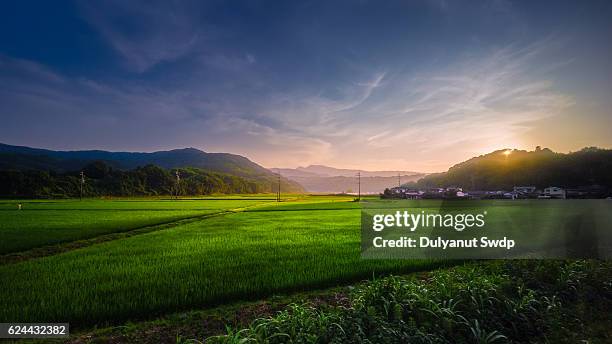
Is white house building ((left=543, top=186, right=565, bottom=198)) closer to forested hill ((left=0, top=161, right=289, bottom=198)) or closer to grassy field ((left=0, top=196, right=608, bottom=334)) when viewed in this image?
grassy field ((left=0, top=196, right=608, bottom=334))

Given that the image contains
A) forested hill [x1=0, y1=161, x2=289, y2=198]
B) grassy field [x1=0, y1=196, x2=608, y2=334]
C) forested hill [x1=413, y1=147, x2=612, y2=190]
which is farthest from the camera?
forested hill [x1=0, y1=161, x2=289, y2=198]

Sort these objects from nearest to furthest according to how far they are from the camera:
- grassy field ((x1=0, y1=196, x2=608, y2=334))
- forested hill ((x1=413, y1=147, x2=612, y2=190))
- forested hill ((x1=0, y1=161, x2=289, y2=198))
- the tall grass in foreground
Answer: the tall grass in foreground, grassy field ((x1=0, y1=196, x2=608, y2=334)), forested hill ((x1=413, y1=147, x2=612, y2=190)), forested hill ((x1=0, y1=161, x2=289, y2=198))

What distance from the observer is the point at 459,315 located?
5863mm

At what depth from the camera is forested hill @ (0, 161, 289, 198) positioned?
91.0m

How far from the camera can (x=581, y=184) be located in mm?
61938

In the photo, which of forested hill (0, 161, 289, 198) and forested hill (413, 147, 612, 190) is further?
forested hill (0, 161, 289, 198)

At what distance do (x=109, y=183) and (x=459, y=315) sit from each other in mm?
129155

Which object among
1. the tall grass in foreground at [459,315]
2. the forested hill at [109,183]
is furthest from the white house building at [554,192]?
the forested hill at [109,183]

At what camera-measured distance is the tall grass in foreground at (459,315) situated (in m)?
5.16

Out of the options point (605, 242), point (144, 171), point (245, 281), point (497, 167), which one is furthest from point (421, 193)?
point (144, 171)

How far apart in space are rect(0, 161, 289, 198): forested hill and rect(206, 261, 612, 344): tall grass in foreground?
373 feet

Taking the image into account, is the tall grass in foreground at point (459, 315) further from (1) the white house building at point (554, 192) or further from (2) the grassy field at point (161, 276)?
(1) the white house building at point (554, 192)

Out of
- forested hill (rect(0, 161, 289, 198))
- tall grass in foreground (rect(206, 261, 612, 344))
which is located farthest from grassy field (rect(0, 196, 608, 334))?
forested hill (rect(0, 161, 289, 198))

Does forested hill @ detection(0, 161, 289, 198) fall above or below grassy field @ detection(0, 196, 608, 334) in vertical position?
above
